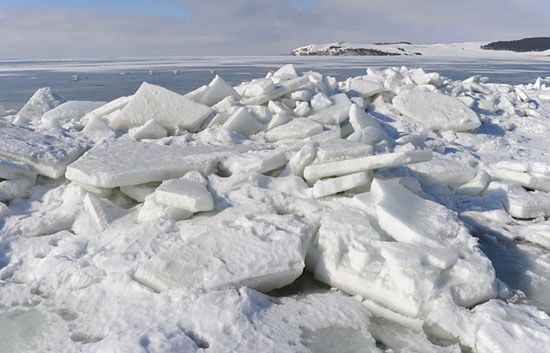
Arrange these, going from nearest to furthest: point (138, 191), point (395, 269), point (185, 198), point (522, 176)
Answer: point (395, 269), point (185, 198), point (138, 191), point (522, 176)

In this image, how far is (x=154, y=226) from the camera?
129 inches

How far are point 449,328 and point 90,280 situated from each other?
207 cm

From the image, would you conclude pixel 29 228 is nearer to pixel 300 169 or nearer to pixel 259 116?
→ pixel 300 169

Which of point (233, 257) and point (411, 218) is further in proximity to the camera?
point (411, 218)

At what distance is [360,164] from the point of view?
3.67 m

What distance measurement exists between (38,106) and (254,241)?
5.60m

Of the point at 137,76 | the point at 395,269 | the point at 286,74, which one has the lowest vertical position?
the point at 137,76

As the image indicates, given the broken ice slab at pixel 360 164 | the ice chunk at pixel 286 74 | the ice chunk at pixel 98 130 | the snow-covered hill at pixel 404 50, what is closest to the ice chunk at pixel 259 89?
the ice chunk at pixel 286 74

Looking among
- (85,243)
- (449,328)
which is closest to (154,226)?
(85,243)

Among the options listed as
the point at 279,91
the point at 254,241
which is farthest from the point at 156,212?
the point at 279,91

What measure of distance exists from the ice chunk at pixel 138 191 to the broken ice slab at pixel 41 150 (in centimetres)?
Result: 77

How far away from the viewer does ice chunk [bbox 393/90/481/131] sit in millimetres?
6945

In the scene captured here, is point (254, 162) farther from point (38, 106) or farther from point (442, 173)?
point (38, 106)

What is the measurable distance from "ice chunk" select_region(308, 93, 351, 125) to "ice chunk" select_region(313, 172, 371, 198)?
2.14 meters
